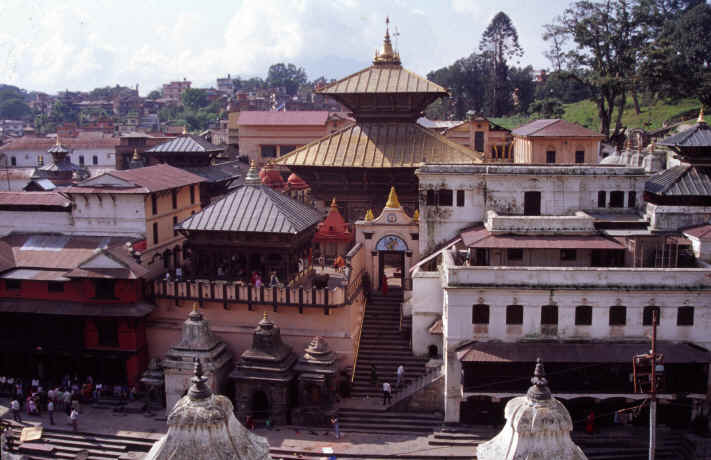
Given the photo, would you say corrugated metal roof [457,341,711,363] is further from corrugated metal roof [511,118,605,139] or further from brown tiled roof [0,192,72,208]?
corrugated metal roof [511,118,605,139]

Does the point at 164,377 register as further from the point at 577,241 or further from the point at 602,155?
the point at 602,155

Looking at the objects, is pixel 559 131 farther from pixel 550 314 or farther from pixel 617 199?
pixel 550 314

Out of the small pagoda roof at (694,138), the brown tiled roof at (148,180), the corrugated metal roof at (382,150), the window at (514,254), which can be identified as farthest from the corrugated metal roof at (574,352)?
the brown tiled roof at (148,180)

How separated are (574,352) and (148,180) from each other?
2293cm

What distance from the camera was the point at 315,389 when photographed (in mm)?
29828

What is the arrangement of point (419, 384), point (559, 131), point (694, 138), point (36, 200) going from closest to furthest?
point (419, 384)
point (694, 138)
point (36, 200)
point (559, 131)

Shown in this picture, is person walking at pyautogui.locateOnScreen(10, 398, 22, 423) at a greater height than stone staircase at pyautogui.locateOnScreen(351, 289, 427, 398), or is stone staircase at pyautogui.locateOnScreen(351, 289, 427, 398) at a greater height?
stone staircase at pyautogui.locateOnScreen(351, 289, 427, 398)

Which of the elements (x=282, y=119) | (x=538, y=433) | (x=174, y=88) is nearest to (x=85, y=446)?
(x=538, y=433)

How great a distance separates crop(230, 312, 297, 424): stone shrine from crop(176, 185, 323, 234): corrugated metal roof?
469 centimetres

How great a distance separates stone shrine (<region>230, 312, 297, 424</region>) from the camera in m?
29.8

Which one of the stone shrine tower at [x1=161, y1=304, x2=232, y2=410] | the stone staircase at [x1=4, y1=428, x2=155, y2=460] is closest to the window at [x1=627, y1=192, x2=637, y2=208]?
the stone shrine tower at [x1=161, y1=304, x2=232, y2=410]

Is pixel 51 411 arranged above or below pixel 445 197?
below

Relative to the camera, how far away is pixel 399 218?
118 ft

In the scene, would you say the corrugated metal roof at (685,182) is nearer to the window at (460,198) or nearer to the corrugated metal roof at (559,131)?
the window at (460,198)
